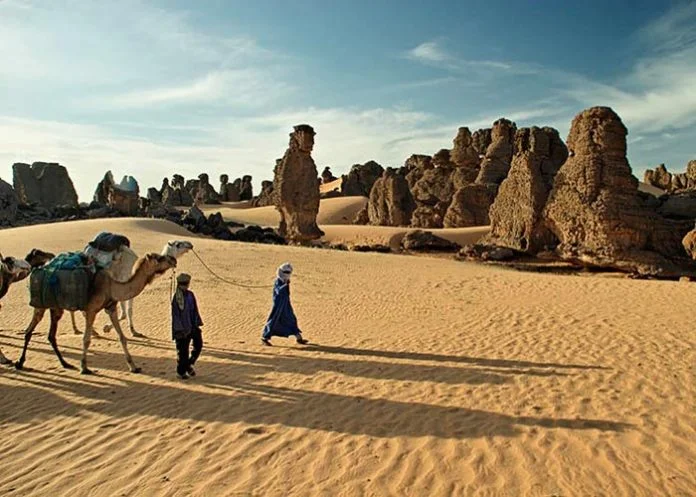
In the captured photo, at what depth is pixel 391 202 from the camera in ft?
149

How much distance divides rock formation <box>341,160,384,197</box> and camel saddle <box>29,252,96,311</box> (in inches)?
2346

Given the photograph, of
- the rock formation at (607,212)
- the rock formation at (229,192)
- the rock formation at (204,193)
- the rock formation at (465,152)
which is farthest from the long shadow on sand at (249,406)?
the rock formation at (229,192)

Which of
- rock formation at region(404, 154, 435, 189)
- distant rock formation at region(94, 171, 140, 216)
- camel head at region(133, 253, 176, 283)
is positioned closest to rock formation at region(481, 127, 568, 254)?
camel head at region(133, 253, 176, 283)

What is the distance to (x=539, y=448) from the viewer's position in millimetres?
5582

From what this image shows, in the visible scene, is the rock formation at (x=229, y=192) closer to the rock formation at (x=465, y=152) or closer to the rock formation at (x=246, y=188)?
the rock formation at (x=246, y=188)

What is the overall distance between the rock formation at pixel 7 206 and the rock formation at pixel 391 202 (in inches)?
1141

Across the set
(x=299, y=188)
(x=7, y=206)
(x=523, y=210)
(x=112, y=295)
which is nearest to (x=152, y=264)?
(x=112, y=295)

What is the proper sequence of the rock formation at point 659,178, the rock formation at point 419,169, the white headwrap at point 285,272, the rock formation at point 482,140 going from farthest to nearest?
1. the rock formation at point 659,178
2. the rock formation at point 419,169
3. the rock formation at point 482,140
4. the white headwrap at point 285,272

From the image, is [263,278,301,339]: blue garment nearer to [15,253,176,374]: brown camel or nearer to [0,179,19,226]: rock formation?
[15,253,176,374]: brown camel

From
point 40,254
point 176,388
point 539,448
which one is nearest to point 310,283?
point 40,254

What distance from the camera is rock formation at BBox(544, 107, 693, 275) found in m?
19.8

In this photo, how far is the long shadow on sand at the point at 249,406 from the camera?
6215mm

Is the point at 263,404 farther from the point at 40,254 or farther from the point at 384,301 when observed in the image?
the point at 384,301

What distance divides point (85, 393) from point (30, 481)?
8.74 ft
